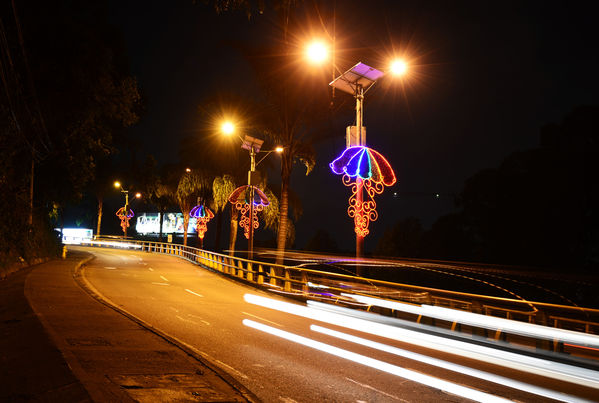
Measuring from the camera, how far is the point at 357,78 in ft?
47.2

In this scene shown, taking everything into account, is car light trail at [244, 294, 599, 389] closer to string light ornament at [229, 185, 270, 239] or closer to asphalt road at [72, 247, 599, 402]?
asphalt road at [72, 247, 599, 402]

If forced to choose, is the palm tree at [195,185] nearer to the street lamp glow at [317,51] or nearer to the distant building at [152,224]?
the street lamp glow at [317,51]

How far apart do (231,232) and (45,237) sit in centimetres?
1409

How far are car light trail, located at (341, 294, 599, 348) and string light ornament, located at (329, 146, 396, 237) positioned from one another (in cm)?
289

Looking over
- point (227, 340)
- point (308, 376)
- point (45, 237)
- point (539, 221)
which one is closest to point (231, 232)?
point (45, 237)

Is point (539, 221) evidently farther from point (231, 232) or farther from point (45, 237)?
point (45, 237)

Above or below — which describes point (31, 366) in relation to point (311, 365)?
above

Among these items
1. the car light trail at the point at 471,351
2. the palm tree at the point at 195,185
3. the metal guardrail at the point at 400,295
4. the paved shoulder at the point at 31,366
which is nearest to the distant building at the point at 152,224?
the palm tree at the point at 195,185

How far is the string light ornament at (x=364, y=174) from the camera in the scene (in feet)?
45.9

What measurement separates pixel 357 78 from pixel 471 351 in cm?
891

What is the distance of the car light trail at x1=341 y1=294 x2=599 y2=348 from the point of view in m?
8.14

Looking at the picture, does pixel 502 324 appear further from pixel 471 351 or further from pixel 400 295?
pixel 400 295

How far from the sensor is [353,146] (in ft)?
47.1

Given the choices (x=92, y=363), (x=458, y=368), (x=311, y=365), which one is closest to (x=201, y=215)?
(x=311, y=365)
